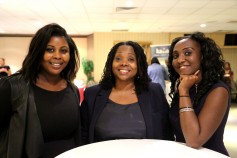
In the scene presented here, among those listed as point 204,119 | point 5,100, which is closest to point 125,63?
point 204,119

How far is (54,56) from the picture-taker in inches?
59.2

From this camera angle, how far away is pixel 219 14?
5902 millimetres

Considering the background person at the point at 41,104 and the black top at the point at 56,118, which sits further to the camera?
the black top at the point at 56,118

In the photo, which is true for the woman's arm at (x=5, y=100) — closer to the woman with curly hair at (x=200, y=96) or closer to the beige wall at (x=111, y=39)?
the woman with curly hair at (x=200, y=96)

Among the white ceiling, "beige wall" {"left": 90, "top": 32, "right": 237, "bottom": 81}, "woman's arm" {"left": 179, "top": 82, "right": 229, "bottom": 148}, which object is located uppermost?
the white ceiling

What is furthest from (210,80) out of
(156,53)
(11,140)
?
(156,53)

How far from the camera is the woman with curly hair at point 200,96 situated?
1.24 m

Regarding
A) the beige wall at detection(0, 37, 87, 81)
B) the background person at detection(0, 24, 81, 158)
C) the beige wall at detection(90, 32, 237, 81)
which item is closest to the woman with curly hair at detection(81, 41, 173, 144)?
the background person at detection(0, 24, 81, 158)

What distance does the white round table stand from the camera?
1.14 m

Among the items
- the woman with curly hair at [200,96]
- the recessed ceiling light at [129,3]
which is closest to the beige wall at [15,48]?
the recessed ceiling light at [129,3]

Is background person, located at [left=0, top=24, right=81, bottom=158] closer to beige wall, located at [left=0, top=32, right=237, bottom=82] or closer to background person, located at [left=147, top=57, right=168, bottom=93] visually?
background person, located at [left=147, top=57, right=168, bottom=93]

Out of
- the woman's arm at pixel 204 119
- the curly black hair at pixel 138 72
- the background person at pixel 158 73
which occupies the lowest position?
the background person at pixel 158 73

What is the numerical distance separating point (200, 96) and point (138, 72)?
1.85 feet

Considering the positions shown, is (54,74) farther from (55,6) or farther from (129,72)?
(55,6)
